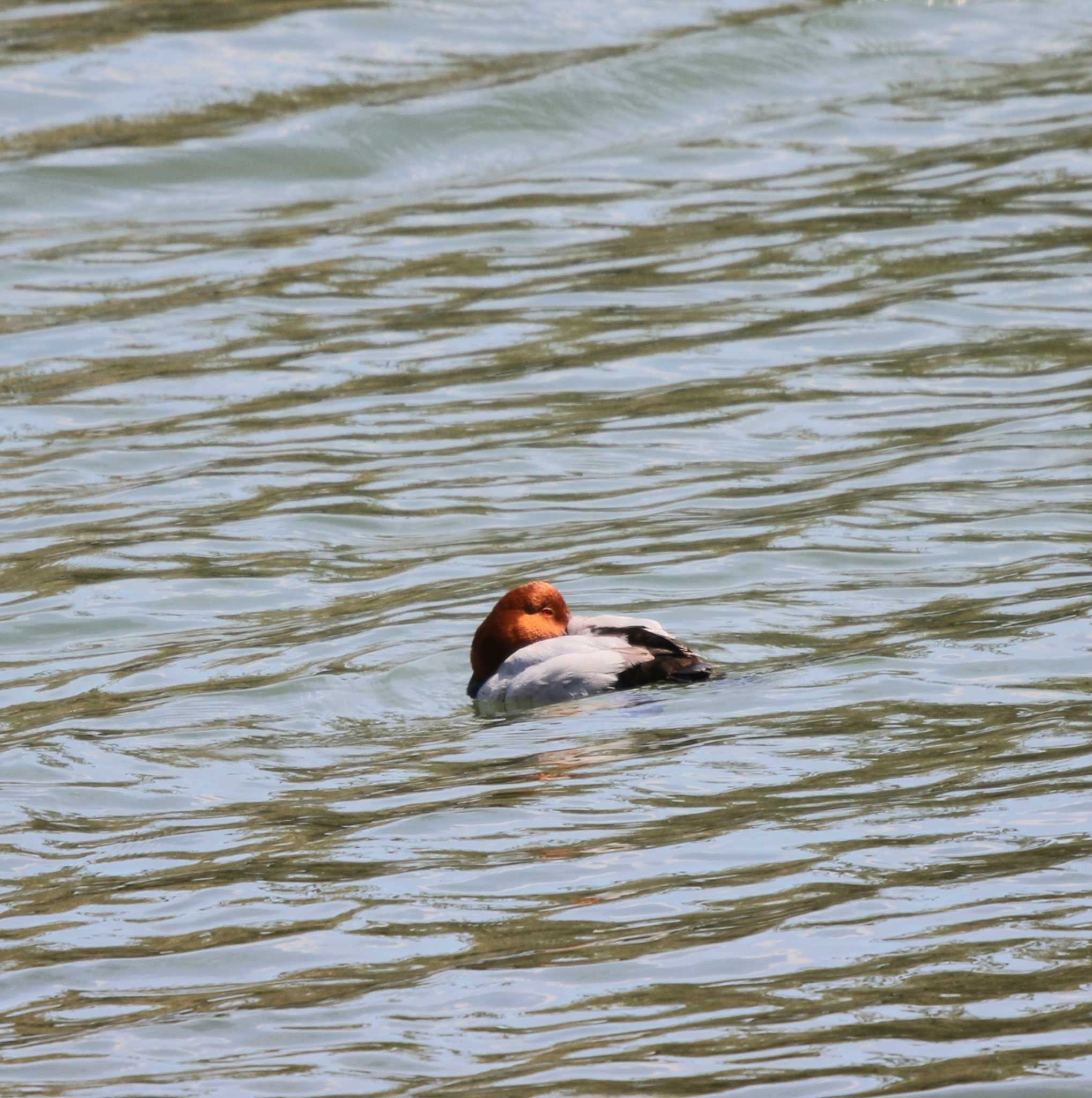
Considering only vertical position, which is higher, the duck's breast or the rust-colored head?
the rust-colored head

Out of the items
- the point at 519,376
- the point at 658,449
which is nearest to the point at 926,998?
the point at 658,449

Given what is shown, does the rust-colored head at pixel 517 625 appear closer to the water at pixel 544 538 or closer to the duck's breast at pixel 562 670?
the duck's breast at pixel 562 670

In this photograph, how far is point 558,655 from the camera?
672 cm

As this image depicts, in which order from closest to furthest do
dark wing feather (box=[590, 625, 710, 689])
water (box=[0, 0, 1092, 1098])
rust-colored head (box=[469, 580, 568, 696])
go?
water (box=[0, 0, 1092, 1098])
dark wing feather (box=[590, 625, 710, 689])
rust-colored head (box=[469, 580, 568, 696])

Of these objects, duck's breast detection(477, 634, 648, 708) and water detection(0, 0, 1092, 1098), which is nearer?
water detection(0, 0, 1092, 1098)

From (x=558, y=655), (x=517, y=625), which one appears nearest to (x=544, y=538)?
(x=517, y=625)

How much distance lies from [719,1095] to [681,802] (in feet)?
5.76

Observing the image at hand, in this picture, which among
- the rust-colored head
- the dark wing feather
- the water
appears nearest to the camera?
the water

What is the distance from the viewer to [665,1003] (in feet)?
14.1

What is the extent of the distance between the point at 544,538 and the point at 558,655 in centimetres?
214

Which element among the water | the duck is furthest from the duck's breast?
the water

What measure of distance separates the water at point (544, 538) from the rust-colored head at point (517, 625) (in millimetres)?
248

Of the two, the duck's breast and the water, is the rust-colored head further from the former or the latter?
→ the water

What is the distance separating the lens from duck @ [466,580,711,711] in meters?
6.62
